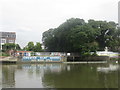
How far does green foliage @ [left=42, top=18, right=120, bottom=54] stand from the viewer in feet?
138

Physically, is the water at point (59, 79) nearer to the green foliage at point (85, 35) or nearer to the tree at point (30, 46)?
the green foliage at point (85, 35)

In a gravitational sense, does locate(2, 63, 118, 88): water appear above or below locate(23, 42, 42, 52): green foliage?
below

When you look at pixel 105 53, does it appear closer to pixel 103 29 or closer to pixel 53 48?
pixel 103 29

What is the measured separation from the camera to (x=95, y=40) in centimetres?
4756

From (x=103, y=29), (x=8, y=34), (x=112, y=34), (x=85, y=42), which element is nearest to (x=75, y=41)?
(x=85, y=42)

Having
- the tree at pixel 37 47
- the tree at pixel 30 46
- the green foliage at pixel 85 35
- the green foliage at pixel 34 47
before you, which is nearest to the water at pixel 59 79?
the green foliage at pixel 85 35

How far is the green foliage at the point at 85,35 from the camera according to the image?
138ft

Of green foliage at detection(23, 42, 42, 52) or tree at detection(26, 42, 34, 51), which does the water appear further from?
tree at detection(26, 42, 34, 51)

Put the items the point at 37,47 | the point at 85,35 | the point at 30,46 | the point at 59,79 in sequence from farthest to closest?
the point at 30,46
the point at 37,47
the point at 85,35
the point at 59,79

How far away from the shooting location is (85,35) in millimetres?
41219

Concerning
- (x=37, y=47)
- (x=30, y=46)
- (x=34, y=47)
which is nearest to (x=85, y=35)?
(x=37, y=47)

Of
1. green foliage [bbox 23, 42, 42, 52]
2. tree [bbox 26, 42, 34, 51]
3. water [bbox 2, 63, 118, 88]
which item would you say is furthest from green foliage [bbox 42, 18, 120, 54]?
water [bbox 2, 63, 118, 88]

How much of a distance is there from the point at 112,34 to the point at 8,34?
197ft

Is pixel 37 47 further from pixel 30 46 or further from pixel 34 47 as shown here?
pixel 30 46
